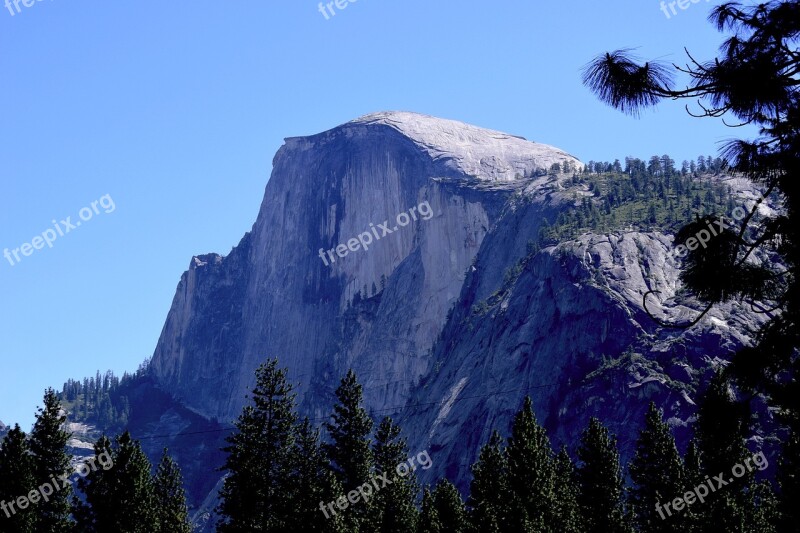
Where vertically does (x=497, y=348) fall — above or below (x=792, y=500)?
above

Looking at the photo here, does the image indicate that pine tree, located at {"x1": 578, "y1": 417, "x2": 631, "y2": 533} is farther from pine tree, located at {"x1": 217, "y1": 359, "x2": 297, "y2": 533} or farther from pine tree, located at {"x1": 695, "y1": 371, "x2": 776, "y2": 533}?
pine tree, located at {"x1": 217, "y1": 359, "x2": 297, "y2": 533}

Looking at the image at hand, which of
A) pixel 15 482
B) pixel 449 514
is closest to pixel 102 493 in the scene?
pixel 15 482

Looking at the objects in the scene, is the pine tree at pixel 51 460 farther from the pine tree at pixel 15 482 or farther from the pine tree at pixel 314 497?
the pine tree at pixel 314 497

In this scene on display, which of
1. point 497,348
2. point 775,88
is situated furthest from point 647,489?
point 497,348

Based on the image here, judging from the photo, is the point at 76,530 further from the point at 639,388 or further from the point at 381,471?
the point at 639,388

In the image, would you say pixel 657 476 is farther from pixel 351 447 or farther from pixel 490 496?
pixel 351 447
